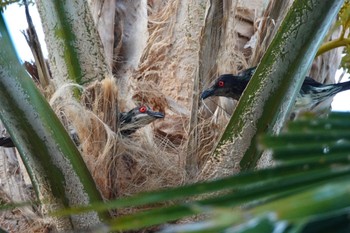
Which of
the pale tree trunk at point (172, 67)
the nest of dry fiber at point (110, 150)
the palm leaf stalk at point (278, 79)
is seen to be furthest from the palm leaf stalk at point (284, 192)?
the nest of dry fiber at point (110, 150)

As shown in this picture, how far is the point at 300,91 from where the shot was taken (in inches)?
97.7

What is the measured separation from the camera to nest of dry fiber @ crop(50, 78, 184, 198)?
2080 mm

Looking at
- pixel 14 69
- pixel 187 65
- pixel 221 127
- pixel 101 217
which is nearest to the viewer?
pixel 14 69

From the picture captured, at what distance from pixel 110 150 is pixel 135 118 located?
0.27 metres

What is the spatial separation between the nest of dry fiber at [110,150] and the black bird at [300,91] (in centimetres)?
27

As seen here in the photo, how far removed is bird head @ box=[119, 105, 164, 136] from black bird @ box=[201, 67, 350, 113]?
0.23 m

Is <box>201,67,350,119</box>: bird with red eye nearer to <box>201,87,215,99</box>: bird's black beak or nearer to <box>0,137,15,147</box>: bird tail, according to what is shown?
<box>201,87,215,99</box>: bird's black beak

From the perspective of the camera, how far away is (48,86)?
238 centimetres

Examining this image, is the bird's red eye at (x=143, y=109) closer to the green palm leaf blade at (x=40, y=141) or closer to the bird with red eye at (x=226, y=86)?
the bird with red eye at (x=226, y=86)

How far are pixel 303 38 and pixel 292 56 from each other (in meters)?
0.06

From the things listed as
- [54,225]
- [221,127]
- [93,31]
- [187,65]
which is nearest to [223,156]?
[221,127]

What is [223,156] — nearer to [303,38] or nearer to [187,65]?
[303,38]

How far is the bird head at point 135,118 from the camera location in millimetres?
2275

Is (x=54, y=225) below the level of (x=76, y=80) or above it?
below
